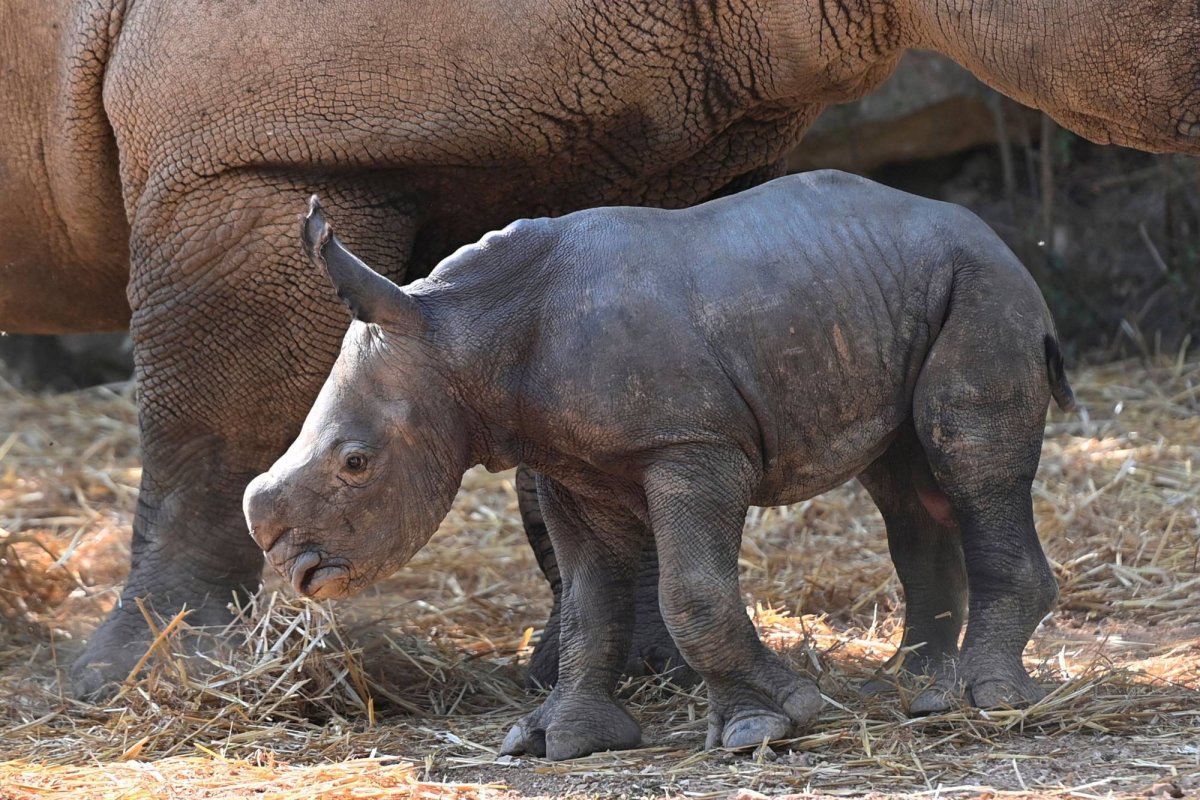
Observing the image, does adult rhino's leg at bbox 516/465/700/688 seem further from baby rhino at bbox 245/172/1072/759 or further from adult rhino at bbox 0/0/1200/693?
baby rhino at bbox 245/172/1072/759

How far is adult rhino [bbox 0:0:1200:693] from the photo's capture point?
13.1 ft

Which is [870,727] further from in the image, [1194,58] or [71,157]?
[71,157]

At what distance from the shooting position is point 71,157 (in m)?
4.68

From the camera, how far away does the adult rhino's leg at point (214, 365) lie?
4293mm

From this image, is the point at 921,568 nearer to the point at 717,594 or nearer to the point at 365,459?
the point at 717,594

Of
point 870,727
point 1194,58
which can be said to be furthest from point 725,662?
point 1194,58

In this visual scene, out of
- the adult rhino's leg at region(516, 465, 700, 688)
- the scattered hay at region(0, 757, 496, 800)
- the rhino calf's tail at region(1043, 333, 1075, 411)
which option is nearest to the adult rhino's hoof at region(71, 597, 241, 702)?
the scattered hay at region(0, 757, 496, 800)

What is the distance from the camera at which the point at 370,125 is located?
416 cm

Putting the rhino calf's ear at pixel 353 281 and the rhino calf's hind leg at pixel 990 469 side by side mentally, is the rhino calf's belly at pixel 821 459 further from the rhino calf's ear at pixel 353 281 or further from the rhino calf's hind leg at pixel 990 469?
the rhino calf's ear at pixel 353 281

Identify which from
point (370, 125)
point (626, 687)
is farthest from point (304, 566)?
point (370, 125)

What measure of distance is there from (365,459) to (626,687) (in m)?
1.13

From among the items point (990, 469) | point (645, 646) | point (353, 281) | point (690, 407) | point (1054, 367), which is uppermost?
point (353, 281)

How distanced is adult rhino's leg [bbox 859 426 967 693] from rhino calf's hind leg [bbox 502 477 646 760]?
599 mm

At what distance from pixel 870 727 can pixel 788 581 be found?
198 cm
